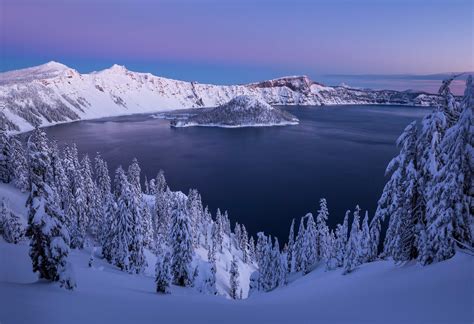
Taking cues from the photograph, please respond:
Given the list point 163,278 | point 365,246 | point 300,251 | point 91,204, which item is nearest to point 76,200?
point 91,204

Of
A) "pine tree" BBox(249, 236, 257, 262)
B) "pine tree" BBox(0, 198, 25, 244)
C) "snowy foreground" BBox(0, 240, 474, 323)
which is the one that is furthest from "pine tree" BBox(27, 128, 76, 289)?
"pine tree" BBox(249, 236, 257, 262)

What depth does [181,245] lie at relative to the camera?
29.7 m

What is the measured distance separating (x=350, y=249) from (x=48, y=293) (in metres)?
26.1

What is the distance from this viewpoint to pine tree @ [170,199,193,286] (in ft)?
95.2

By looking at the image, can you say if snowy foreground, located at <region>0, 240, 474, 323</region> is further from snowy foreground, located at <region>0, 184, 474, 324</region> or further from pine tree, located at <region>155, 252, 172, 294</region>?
pine tree, located at <region>155, 252, 172, 294</region>

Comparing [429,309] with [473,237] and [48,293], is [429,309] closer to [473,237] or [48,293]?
[473,237]

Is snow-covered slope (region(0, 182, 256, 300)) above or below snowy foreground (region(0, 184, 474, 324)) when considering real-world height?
below

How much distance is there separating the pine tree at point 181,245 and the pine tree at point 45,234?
14.5 meters

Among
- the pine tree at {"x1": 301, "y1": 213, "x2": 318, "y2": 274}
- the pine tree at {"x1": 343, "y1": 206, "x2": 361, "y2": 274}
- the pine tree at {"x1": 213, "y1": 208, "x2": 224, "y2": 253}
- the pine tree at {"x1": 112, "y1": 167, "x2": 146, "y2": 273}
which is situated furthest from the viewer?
the pine tree at {"x1": 213, "y1": 208, "x2": 224, "y2": 253}

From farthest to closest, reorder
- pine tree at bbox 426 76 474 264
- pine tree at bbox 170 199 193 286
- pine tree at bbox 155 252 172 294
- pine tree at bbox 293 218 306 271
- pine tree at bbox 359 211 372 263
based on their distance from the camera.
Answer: pine tree at bbox 293 218 306 271, pine tree at bbox 359 211 372 263, pine tree at bbox 170 199 193 286, pine tree at bbox 155 252 172 294, pine tree at bbox 426 76 474 264

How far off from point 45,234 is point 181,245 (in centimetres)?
1666

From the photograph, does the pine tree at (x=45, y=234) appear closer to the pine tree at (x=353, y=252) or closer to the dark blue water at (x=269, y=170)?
the pine tree at (x=353, y=252)

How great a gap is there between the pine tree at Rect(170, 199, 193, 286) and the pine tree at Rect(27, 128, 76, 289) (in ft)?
47.6

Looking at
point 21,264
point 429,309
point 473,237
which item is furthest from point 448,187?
point 21,264
